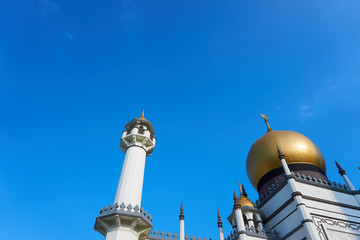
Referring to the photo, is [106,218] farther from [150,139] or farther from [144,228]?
[150,139]

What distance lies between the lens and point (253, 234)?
44.7 ft

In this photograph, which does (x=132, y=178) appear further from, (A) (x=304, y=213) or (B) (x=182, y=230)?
(A) (x=304, y=213)

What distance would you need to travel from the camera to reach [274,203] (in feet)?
52.1

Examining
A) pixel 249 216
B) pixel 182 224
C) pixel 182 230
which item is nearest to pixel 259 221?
pixel 249 216

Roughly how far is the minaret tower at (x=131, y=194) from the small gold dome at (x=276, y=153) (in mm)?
7730

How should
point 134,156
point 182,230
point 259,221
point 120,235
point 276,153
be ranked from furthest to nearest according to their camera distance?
point 276,153, point 259,221, point 134,156, point 182,230, point 120,235

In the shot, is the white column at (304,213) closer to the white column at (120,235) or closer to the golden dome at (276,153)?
the golden dome at (276,153)

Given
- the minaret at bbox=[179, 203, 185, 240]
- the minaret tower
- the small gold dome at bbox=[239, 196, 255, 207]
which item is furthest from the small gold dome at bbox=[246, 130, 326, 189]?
the minaret tower

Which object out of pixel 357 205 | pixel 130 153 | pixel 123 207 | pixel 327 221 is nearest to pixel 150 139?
pixel 130 153

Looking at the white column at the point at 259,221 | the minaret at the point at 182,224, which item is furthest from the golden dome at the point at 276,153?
the minaret at the point at 182,224

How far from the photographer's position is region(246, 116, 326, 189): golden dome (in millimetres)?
18406

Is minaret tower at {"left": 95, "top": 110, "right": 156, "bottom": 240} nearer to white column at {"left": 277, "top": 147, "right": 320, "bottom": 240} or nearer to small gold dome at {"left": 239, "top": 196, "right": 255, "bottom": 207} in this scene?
small gold dome at {"left": 239, "top": 196, "right": 255, "bottom": 207}

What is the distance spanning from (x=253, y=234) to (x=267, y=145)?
277 inches

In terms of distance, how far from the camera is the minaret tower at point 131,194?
10547mm
